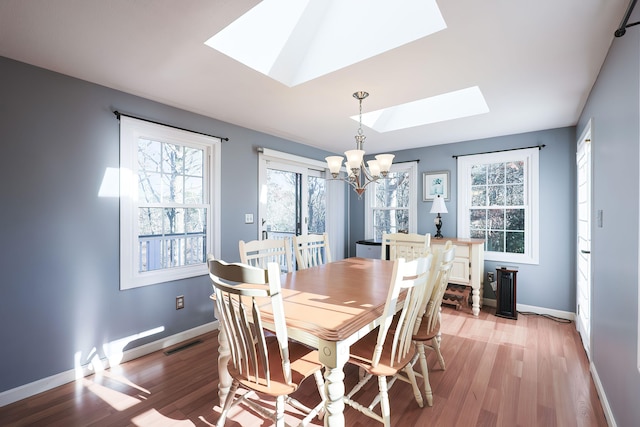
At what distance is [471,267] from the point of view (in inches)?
151

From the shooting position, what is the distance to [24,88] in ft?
6.91

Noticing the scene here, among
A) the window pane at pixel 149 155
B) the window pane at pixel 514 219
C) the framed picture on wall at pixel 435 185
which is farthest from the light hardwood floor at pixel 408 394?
the framed picture on wall at pixel 435 185

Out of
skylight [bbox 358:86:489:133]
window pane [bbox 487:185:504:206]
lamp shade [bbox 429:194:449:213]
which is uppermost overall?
skylight [bbox 358:86:489:133]

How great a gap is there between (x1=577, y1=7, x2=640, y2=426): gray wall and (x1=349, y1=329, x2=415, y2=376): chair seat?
3.42 ft

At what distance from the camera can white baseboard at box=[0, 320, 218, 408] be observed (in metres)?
2.05

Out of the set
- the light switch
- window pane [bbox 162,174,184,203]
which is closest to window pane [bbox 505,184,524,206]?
the light switch

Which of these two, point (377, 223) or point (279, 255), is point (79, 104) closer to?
point (279, 255)

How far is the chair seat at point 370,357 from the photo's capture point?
1.58 metres

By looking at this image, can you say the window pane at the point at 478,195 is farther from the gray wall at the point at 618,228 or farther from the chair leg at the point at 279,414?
the chair leg at the point at 279,414

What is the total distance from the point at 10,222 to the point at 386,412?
8.97 feet

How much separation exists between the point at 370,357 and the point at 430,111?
2932 mm

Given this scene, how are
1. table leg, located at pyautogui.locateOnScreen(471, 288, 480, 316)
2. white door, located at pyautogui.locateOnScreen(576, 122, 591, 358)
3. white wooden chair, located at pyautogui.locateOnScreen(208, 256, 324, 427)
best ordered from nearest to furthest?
white wooden chair, located at pyautogui.locateOnScreen(208, 256, 324, 427), white door, located at pyautogui.locateOnScreen(576, 122, 591, 358), table leg, located at pyautogui.locateOnScreen(471, 288, 480, 316)

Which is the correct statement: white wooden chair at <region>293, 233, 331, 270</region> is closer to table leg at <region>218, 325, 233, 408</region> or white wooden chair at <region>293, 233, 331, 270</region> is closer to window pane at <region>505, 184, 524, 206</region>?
table leg at <region>218, 325, 233, 408</region>

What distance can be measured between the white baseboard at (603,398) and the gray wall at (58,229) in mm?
3421
